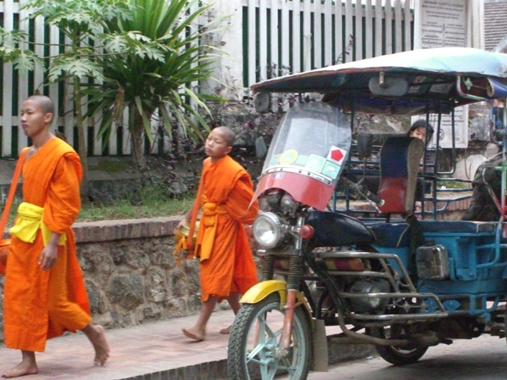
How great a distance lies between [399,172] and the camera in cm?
628

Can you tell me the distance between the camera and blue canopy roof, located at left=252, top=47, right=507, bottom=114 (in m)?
5.50

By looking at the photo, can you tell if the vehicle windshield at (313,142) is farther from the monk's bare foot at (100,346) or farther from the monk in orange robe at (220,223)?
the monk's bare foot at (100,346)

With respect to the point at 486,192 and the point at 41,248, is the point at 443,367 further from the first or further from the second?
the point at 41,248

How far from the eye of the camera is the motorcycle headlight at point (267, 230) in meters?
5.40

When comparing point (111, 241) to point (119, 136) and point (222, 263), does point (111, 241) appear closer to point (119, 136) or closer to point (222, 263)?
point (222, 263)

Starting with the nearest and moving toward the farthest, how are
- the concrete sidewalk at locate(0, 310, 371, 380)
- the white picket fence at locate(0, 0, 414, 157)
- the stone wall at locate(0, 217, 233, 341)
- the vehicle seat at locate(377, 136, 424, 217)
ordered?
the concrete sidewalk at locate(0, 310, 371, 380)
the vehicle seat at locate(377, 136, 424, 217)
the stone wall at locate(0, 217, 233, 341)
the white picket fence at locate(0, 0, 414, 157)

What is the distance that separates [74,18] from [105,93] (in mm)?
912

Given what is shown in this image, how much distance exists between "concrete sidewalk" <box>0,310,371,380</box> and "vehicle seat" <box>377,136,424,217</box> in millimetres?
1510

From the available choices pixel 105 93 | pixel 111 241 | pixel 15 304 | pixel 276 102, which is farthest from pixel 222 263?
pixel 276 102

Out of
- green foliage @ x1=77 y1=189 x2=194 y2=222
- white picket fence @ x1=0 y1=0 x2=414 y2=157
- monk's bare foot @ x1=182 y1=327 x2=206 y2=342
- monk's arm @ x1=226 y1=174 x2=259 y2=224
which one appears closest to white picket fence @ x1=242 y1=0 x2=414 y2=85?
white picket fence @ x1=0 y1=0 x2=414 y2=157

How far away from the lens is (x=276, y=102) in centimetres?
1016

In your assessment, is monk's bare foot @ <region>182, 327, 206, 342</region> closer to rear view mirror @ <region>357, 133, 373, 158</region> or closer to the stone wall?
the stone wall

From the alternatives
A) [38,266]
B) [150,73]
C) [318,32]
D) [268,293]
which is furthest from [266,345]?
[318,32]

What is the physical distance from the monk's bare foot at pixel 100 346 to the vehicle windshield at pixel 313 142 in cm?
147
